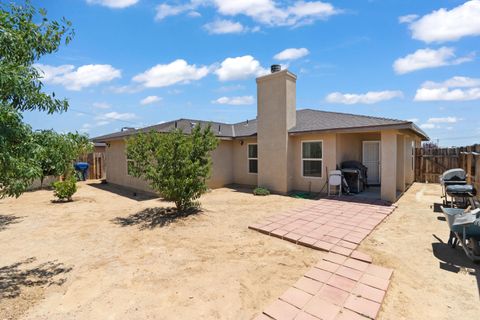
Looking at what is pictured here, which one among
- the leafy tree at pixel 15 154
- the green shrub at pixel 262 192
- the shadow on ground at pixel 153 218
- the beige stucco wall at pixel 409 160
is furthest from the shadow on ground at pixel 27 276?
the beige stucco wall at pixel 409 160

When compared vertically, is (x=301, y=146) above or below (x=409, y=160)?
above

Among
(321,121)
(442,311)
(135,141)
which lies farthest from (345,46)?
(442,311)

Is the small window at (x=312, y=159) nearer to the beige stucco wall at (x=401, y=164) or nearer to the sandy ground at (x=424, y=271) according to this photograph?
the beige stucco wall at (x=401, y=164)

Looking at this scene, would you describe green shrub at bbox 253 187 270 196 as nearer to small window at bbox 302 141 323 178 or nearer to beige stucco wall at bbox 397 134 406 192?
small window at bbox 302 141 323 178

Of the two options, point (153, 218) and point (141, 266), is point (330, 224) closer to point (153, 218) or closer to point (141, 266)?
point (141, 266)

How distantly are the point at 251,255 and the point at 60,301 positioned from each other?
2999 mm

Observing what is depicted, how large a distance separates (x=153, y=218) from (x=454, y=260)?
23.4 ft

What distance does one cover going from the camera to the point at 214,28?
1004 cm

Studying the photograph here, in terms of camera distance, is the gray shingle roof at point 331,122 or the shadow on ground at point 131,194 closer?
the gray shingle roof at point 331,122

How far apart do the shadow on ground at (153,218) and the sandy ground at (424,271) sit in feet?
16.3

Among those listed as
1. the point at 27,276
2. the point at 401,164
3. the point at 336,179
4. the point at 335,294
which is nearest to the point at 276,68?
the point at 336,179

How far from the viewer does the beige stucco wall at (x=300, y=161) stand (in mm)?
10336

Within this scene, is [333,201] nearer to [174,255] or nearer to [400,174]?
[400,174]

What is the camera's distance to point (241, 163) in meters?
13.7
